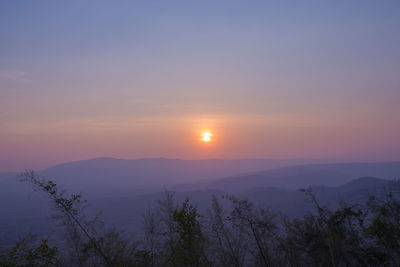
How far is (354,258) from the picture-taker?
13.3 meters

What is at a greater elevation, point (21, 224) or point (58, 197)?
point (58, 197)

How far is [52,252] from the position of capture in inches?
413

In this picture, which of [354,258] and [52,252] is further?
[354,258]

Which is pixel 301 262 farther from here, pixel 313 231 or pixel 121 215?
pixel 121 215

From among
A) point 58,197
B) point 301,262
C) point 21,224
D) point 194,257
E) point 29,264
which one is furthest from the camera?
point 21,224

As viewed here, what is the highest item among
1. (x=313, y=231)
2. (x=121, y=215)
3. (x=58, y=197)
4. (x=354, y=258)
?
(x=58, y=197)

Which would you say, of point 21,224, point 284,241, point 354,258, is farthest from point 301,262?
point 21,224

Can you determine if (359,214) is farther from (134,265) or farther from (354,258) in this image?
(134,265)

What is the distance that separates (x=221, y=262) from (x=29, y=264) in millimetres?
9274

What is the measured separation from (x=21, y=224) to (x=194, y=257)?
4250 inches

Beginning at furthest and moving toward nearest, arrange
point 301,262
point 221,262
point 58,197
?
point 301,262
point 221,262
point 58,197

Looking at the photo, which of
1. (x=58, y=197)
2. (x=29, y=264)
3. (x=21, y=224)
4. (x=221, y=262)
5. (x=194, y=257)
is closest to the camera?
(x=29, y=264)

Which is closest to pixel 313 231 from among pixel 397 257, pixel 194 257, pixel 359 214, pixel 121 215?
pixel 359 214

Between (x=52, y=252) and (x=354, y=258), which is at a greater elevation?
(x=52, y=252)
